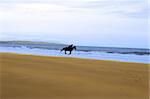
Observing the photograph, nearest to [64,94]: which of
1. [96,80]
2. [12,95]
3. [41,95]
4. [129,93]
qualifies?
[41,95]

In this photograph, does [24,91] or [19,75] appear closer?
[24,91]

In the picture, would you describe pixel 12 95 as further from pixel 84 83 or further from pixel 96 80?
pixel 96 80

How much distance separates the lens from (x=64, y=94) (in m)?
6.49

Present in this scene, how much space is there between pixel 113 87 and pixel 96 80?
3.00ft

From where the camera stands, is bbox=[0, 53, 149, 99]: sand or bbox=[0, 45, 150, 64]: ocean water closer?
bbox=[0, 53, 149, 99]: sand

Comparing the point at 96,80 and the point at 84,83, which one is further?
the point at 96,80

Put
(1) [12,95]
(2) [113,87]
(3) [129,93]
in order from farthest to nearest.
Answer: (2) [113,87], (3) [129,93], (1) [12,95]

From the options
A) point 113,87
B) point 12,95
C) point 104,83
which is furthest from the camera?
point 104,83

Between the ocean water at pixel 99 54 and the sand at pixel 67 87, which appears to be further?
the ocean water at pixel 99 54

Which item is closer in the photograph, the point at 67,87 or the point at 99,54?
the point at 67,87

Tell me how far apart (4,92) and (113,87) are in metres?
2.46

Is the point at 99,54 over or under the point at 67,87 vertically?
under

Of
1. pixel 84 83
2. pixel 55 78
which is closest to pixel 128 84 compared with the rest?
pixel 84 83

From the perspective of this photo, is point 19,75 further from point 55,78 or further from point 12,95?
point 12,95
